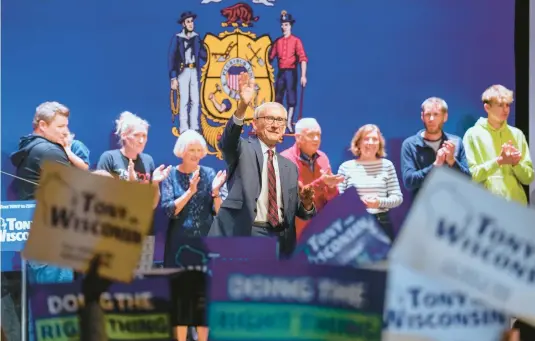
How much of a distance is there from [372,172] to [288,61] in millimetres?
840

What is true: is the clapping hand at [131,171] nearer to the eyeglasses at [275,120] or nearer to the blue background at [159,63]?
the blue background at [159,63]

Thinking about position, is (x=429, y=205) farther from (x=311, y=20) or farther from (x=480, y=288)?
(x=311, y=20)

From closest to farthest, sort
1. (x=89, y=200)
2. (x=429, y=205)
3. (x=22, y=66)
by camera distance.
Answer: (x=429, y=205)
(x=89, y=200)
(x=22, y=66)

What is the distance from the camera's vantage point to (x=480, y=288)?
1015 mm

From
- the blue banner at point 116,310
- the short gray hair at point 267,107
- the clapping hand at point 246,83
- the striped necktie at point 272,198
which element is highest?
the clapping hand at point 246,83

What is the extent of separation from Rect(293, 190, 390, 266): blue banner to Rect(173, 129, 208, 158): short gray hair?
136 inches

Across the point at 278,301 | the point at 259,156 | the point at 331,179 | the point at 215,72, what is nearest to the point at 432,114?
the point at 331,179

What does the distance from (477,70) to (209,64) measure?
64.0 inches

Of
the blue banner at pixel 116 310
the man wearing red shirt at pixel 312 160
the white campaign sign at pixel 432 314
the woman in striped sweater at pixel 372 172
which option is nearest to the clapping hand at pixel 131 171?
the man wearing red shirt at pixel 312 160

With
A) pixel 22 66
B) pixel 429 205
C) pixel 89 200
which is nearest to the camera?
pixel 429 205

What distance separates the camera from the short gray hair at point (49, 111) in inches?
181

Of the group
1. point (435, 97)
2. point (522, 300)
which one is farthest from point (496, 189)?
point (522, 300)

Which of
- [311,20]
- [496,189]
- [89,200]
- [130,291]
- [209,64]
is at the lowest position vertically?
[130,291]

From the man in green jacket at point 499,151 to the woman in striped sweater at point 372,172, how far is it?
50 cm
